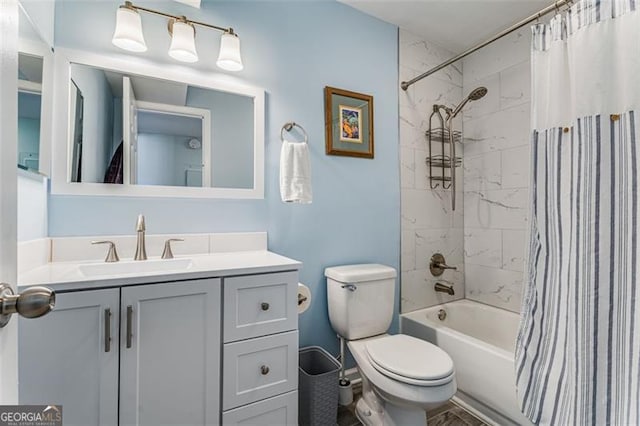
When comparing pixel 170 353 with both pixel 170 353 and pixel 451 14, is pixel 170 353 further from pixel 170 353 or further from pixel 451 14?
pixel 451 14

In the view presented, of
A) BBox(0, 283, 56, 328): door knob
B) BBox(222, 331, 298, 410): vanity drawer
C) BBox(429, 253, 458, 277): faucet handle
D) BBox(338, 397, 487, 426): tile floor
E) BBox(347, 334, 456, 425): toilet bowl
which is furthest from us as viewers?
BBox(429, 253, 458, 277): faucet handle

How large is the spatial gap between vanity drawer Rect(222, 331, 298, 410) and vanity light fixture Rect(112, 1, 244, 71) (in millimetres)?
1318

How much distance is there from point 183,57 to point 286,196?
0.83 meters

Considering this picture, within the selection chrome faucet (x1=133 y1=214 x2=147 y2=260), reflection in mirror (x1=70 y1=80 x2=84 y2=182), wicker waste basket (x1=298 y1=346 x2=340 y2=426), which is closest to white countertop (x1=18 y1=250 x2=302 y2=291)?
chrome faucet (x1=133 y1=214 x2=147 y2=260)

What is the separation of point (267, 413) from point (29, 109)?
1443 mm

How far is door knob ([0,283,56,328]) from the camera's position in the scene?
1.50ft

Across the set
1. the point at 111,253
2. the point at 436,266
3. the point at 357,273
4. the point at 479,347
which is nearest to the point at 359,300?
the point at 357,273

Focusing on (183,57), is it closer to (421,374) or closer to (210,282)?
(210,282)

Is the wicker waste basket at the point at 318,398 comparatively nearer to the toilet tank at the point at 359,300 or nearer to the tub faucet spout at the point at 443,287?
the toilet tank at the point at 359,300

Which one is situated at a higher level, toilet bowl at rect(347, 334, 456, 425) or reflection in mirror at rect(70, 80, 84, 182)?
reflection in mirror at rect(70, 80, 84, 182)

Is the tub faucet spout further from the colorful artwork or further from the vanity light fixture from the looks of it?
the vanity light fixture

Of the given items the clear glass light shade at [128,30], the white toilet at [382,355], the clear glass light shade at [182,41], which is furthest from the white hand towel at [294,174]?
the clear glass light shade at [128,30]

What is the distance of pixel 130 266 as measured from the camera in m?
1.26

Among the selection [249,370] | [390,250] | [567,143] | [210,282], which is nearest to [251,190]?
[210,282]
